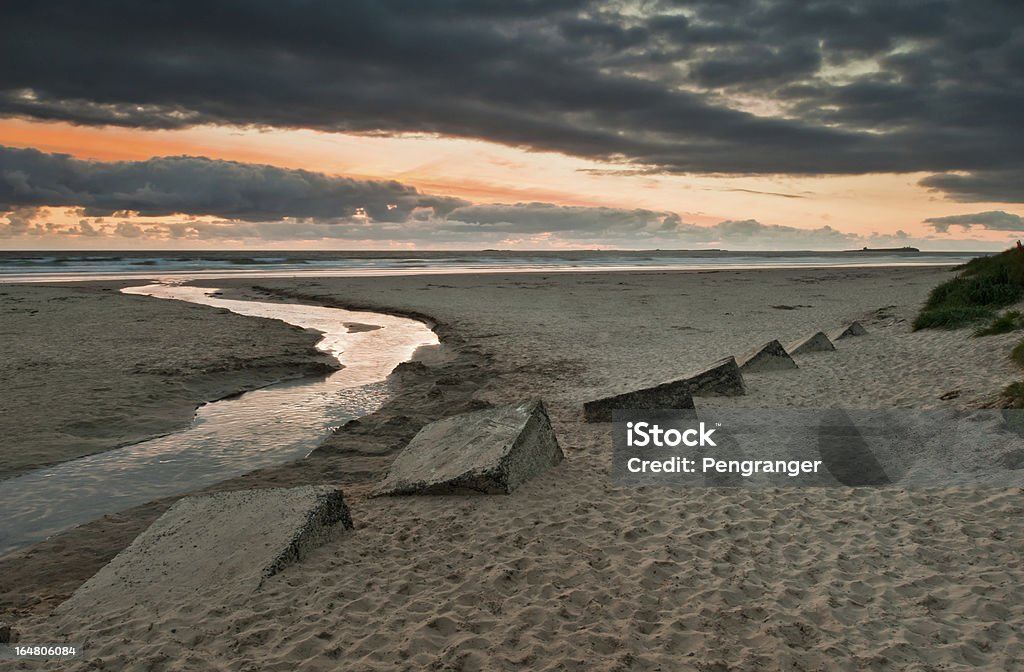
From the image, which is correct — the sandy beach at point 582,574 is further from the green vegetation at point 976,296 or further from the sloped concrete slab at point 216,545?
the green vegetation at point 976,296

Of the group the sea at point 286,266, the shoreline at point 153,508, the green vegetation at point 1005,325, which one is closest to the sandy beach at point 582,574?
the shoreline at point 153,508

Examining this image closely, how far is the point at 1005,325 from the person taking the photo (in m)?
14.9

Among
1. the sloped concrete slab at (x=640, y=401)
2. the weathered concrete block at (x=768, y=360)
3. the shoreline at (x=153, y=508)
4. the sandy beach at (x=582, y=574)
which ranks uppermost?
the weathered concrete block at (x=768, y=360)

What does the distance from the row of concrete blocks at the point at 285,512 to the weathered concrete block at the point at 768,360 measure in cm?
696

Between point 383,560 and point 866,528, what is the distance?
487cm

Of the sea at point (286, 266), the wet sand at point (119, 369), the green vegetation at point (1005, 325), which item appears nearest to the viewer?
the wet sand at point (119, 369)

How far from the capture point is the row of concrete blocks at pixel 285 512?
Answer: 19.9 feet

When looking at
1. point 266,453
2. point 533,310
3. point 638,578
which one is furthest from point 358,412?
point 533,310

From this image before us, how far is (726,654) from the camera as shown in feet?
16.3

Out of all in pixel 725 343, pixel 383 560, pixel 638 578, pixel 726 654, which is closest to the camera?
pixel 726 654

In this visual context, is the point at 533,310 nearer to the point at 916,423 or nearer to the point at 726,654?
the point at 916,423

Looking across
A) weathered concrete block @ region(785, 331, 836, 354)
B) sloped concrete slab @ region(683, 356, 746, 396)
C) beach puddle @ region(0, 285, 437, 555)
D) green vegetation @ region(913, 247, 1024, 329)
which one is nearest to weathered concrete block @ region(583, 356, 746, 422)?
sloped concrete slab @ region(683, 356, 746, 396)

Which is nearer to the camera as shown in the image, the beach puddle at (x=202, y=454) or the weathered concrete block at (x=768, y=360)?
the beach puddle at (x=202, y=454)

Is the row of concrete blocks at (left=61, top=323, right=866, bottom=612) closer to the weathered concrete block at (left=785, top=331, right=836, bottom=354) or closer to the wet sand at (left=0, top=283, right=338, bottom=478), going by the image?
the wet sand at (left=0, top=283, right=338, bottom=478)
